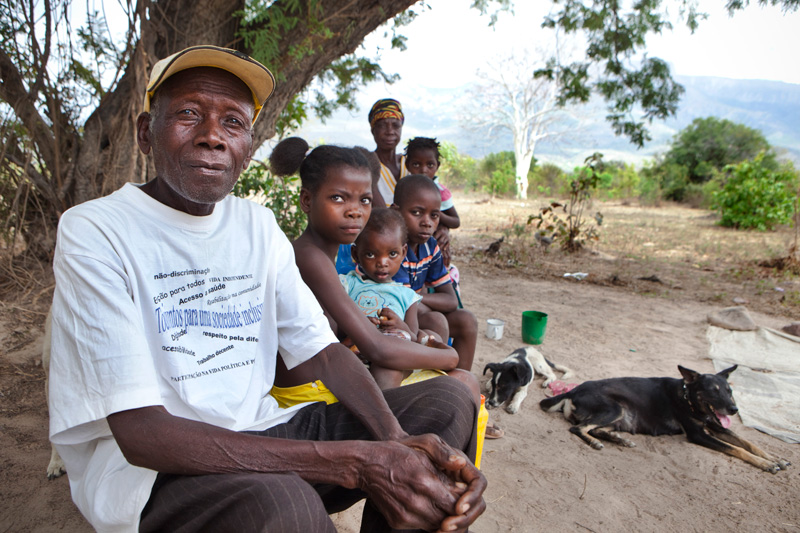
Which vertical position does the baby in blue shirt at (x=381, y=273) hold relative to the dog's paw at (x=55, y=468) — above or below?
above

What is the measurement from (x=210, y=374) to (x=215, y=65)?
36.5 inches

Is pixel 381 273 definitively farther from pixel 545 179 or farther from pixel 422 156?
pixel 545 179

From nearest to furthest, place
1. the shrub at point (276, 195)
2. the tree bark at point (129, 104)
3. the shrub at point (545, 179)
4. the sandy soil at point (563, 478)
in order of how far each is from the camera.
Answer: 1. the sandy soil at point (563, 478)
2. the tree bark at point (129, 104)
3. the shrub at point (276, 195)
4. the shrub at point (545, 179)

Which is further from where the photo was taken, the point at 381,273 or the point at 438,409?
the point at 381,273

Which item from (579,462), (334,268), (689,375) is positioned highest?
(334,268)

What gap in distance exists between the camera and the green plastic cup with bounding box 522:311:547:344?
4.55m

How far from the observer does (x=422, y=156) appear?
4.01 m

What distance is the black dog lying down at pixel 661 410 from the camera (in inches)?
121

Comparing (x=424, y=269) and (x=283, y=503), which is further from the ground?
(x=424, y=269)

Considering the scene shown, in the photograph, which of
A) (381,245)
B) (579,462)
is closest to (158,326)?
(381,245)

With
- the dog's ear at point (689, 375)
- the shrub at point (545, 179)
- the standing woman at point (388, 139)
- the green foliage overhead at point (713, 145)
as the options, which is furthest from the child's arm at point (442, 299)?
the shrub at point (545, 179)

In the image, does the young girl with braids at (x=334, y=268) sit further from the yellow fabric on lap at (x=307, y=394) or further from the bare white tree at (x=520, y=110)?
the bare white tree at (x=520, y=110)

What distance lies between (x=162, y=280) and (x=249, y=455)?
545mm

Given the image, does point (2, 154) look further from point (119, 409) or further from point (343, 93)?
point (343, 93)
